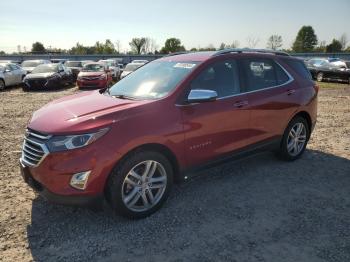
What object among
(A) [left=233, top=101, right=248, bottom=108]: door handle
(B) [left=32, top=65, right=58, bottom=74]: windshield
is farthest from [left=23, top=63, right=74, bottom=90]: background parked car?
(A) [left=233, top=101, right=248, bottom=108]: door handle

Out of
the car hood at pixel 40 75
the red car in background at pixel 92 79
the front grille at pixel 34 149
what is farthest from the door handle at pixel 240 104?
the car hood at pixel 40 75

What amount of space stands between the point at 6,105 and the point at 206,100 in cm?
1059

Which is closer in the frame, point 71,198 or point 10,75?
point 71,198

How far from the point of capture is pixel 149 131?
389 cm

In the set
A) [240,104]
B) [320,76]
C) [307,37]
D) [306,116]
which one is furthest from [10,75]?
[307,37]

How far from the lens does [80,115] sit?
12.9ft

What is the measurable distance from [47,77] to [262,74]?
49.0ft

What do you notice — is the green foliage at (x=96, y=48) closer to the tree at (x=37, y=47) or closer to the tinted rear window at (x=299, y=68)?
the tree at (x=37, y=47)

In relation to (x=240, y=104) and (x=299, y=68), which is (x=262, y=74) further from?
(x=299, y=68)

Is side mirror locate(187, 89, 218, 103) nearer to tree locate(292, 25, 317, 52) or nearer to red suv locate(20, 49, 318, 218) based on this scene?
red suv locate(20, 49, 318, 218)

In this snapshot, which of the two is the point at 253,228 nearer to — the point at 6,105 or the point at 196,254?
the point at 196,254

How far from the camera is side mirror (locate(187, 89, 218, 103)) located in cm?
421

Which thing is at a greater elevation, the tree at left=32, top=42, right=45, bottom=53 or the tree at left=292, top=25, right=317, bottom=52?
the tree at left=292, top=25, right=317, bottom=52

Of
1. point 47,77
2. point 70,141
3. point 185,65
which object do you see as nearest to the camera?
point 70,141
